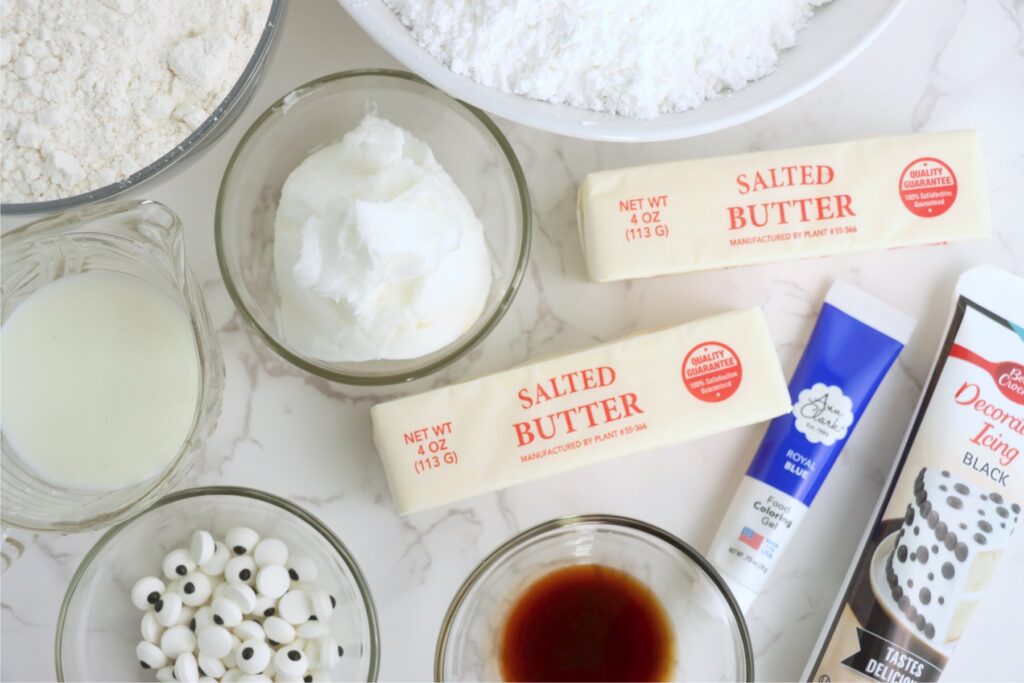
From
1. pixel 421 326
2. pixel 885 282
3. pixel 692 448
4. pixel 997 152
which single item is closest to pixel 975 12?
pixel 997 152

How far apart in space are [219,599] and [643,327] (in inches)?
17.5

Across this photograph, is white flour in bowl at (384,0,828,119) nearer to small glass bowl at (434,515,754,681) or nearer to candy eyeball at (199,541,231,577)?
small glass bowl at (434,515,754,681)

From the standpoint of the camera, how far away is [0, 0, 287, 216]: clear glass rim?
2.18ft

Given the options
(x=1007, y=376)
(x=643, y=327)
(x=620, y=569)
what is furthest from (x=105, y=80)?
(x=1007, y=376)

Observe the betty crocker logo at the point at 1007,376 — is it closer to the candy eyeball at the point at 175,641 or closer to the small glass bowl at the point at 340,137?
the small glass bowl at the point at 340,137

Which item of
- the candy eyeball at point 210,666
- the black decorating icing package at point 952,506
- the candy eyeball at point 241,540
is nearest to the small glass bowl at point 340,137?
the candy eyeball at point 241,540

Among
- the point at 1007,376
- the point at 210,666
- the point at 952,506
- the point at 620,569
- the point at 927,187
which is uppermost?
the point at 927,187

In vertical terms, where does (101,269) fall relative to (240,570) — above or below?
above

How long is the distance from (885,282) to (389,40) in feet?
1.64

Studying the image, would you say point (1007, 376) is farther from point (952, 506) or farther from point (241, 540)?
point (241, 540)

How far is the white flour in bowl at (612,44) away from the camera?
642 mm

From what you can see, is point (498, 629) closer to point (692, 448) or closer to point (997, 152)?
point (692, 448)

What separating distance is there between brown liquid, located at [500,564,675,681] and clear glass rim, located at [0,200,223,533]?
12.9 inches

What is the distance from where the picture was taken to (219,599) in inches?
29.5
